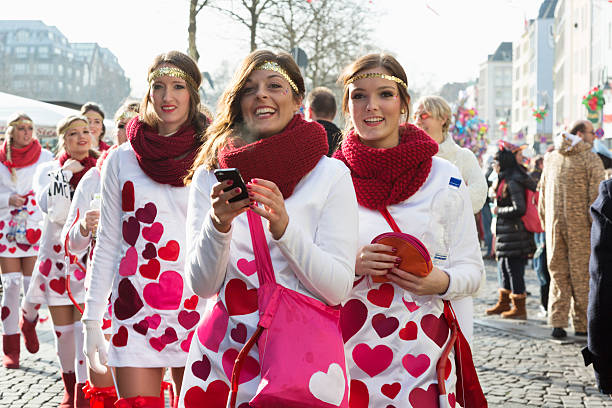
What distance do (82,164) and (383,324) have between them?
11.5 ft

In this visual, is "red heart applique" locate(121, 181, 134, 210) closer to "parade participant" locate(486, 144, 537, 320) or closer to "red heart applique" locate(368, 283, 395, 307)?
"red heart applique" locate(368, 283, 395, 307)

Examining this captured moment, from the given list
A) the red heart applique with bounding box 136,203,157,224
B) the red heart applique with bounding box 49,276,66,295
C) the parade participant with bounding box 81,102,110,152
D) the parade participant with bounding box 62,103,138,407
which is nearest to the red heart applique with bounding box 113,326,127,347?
the red heart applique with bounding box 136,203,157,224

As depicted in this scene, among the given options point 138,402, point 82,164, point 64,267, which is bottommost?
point 138,402

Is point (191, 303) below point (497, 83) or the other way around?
below

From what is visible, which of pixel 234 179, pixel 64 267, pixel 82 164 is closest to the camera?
pixel 234 179

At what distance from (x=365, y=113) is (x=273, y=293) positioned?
1069mm

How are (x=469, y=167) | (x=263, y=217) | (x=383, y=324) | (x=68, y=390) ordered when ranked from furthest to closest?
(x=469, y=167) < (x=68, y=390) < (x=383, y=324) < (x=263, y=217)

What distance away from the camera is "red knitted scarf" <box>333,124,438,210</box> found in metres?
3.18

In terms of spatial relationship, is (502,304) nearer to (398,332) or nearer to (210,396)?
(398,332)

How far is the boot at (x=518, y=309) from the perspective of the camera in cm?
969

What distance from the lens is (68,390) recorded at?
5652 mm

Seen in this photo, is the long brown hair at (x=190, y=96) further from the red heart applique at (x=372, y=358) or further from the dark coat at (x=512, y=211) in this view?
the dark coat at (x=512, y=211)

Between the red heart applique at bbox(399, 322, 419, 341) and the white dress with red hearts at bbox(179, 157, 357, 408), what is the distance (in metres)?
0.57

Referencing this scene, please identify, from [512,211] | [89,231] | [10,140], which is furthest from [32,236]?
[512,211]
